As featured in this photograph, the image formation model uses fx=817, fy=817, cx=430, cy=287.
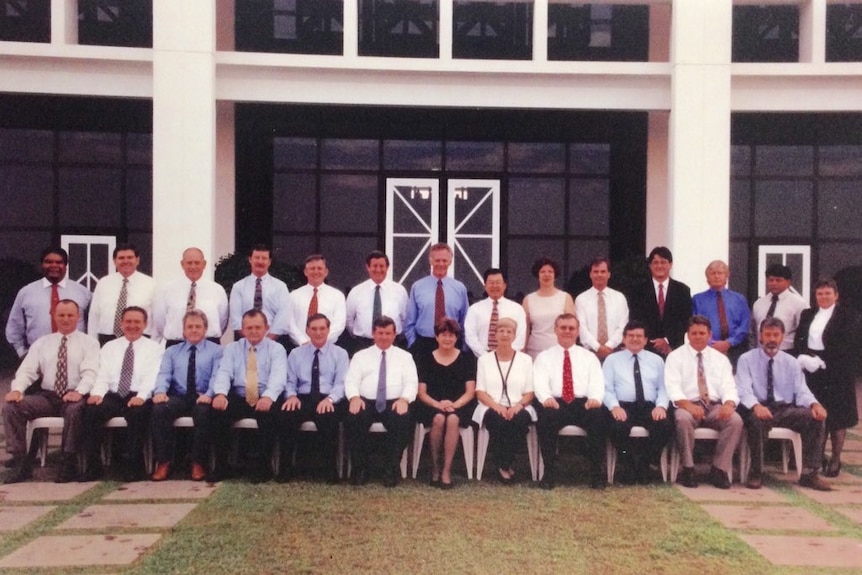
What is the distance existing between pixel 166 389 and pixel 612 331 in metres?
3.52

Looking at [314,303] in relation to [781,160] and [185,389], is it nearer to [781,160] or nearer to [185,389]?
[185,389]

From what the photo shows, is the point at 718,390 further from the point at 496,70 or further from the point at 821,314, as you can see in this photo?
the point at 496,70

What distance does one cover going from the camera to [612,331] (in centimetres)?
666

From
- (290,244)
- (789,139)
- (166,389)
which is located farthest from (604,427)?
(789,139)

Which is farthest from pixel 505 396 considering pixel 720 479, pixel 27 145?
pixel 27 145

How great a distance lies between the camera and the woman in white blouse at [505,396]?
19.3 feet

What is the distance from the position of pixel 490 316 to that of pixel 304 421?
66.0 inches

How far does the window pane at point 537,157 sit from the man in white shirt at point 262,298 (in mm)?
5949

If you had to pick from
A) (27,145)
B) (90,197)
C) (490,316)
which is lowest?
(490,316)

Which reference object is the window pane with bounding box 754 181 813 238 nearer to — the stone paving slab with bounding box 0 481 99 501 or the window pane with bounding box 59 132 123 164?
the window pane with bounding box 59 132 123 164

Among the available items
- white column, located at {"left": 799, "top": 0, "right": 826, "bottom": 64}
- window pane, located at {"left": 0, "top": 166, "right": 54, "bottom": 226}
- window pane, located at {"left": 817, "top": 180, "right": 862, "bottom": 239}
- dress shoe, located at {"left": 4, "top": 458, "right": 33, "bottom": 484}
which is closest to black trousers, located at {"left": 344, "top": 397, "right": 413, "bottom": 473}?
dress shoe, located at {"left": 4, "top": 458, "right": 33, "bottom": 484}

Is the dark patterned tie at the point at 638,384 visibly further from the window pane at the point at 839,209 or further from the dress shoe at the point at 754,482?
the window pane at the point at 839,209

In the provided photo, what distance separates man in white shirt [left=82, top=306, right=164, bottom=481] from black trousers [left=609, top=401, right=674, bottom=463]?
11.2 feet

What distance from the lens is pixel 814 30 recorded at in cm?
885
